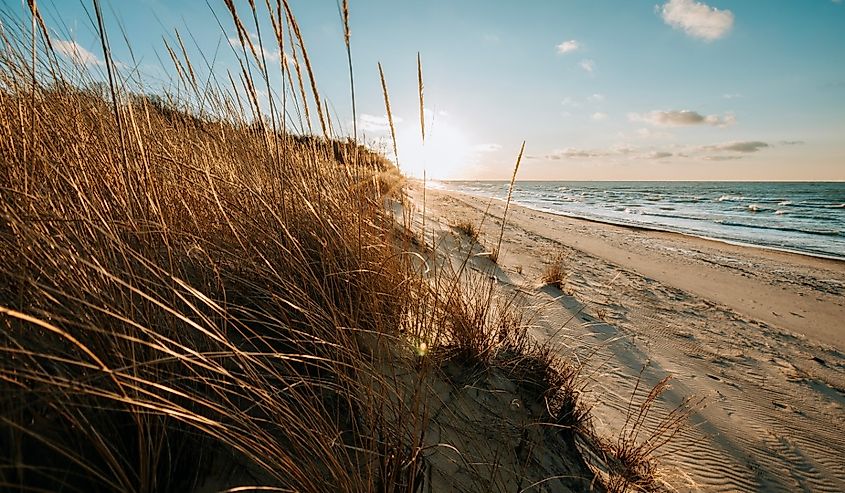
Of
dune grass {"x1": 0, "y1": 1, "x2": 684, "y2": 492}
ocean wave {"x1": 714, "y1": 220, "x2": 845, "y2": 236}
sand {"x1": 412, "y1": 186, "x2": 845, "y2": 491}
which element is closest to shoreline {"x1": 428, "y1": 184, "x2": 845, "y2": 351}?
sand {"x1": 412, "y1": 186, "x2": 845, "y2": 491}

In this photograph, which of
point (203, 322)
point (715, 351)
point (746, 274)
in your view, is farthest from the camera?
point (746, 274)

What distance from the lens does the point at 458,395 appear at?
157 cm

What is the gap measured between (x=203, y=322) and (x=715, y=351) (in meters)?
4.27

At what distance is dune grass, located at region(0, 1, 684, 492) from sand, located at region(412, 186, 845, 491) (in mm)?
682

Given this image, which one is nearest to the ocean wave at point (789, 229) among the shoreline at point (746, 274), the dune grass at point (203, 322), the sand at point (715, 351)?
the shoreline at point (746, 274)

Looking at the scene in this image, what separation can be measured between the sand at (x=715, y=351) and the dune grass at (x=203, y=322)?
2.24 feet

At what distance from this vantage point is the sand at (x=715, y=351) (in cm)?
205

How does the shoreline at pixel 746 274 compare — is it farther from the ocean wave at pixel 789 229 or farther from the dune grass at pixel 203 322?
the dune grass at pixel 203 322

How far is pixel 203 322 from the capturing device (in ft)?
3.64

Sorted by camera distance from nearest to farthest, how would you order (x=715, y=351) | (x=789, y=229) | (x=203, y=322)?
(x=203, y=322), (x=715, y=351), (x=789, y=229)

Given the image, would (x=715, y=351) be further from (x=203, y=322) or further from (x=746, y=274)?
(x=746, y=274)

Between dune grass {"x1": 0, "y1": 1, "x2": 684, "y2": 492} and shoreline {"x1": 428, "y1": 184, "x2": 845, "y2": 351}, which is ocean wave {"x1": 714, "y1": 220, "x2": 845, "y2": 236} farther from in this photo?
dune grass {"x1": 0, "y1": 1, "x2": 684, "y2": 492}

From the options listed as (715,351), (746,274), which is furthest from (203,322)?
(746,274)

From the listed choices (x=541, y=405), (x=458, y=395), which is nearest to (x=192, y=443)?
(x=458, y=395)
